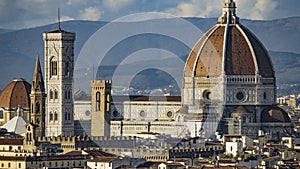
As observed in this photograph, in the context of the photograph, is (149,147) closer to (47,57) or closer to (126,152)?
(126,152)

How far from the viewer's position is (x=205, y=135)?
12888cm

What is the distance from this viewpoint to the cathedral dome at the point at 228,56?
13962cm

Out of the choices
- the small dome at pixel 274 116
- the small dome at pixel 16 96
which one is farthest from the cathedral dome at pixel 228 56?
the small dome at pixel 16 96

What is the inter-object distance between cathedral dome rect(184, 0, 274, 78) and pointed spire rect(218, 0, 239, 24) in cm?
102

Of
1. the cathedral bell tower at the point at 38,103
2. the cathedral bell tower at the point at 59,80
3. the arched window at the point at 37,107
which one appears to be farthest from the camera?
the cathedral bell tower at the point at 59,80

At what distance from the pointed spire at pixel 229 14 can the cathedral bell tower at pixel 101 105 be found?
13741 mm

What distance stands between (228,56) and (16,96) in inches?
695

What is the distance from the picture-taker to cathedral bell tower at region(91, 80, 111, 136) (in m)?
132

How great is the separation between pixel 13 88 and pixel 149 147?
132 feet

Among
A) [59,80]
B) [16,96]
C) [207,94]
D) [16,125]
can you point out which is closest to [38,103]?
[16,125]

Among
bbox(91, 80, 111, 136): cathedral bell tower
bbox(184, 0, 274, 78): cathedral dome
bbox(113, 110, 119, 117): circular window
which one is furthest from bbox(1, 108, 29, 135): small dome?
bbox(184, 0, 274, 78): cathedral dome

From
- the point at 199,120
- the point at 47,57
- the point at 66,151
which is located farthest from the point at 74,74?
the point at 66,151

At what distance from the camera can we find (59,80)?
135m

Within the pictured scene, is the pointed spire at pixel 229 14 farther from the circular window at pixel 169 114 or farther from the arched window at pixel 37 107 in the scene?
the arched window at pixel 37 107
